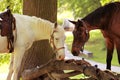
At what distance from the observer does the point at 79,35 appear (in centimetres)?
456

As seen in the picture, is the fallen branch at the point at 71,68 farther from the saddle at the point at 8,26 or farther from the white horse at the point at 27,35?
the saddle at the point at 8,26

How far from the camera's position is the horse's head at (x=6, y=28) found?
13.8 ft

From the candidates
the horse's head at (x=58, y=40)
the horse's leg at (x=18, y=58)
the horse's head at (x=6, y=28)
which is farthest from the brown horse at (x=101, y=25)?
the horse's head at (x=6, y=28)

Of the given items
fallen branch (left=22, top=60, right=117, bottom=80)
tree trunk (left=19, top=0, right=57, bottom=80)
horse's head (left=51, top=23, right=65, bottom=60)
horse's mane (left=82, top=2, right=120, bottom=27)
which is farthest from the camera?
tree trunk (left=19, top=0, right=57, bottom=80)

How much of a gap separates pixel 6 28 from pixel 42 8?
0.87 m

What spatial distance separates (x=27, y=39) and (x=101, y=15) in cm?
115

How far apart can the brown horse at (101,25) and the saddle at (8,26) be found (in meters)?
0.89

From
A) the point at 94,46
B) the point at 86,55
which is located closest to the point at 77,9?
the point at 94,46

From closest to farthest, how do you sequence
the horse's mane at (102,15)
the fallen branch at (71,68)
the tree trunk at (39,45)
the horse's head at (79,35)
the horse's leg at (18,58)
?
the fallen branch at (71,68) < the horse's leg at (18,58) < the horse's head at (79,35) < the horse's mane at (102,15) < the tree trunk at (39,45)

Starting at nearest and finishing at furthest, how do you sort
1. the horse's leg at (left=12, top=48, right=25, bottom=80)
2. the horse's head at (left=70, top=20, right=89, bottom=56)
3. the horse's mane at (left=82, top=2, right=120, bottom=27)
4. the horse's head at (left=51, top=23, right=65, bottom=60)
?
the horse's leg at (left=12, top=48, right=25, bottom=80), the horse's head at (left=51, top=23, right=65, bottom=60), the horse's head at (left=70, top=20, right=89, bottom=56), the horse's mane at (left=82, top=2, right=120, bottom=27)

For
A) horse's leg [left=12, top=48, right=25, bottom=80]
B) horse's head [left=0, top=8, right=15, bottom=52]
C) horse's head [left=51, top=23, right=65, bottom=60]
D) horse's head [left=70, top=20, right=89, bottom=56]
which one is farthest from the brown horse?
horse's head [left=0, top=8, right=15, bottom=52]

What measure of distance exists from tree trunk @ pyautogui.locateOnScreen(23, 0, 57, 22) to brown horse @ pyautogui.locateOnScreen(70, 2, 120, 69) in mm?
527

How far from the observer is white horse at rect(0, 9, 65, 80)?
165 inches

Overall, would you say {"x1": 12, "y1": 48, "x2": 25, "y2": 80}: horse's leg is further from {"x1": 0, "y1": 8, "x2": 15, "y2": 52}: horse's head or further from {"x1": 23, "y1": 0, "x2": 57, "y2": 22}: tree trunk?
{"x1": 23, "y1": 0, "x2": 57, "y2": 22}: tree trunk
